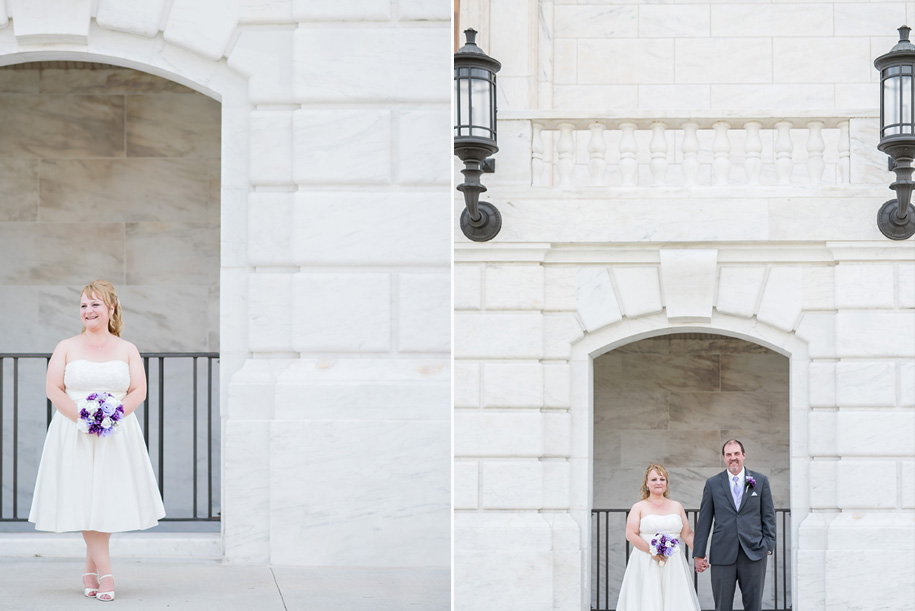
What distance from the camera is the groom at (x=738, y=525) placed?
8.84m

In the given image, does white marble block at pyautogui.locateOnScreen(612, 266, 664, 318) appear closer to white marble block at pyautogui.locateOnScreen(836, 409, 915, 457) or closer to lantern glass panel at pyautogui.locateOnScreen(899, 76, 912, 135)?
white marble block at pyautogui.locateOnScreen(836, 409, 915, 457)

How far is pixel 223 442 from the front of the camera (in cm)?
799

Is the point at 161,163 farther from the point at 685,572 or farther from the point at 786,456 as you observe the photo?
the point at 786,456

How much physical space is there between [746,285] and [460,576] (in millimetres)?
3679

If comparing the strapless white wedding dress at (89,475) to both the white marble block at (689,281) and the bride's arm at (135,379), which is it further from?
the white marble block at (689,281)

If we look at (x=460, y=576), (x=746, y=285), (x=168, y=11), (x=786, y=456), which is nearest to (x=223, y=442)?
(x=460, y=576)

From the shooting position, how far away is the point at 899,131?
29.3ft

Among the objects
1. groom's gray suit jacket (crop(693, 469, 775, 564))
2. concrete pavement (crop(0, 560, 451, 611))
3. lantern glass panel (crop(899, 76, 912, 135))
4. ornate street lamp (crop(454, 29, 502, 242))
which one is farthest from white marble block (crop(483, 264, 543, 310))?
lantern glass panel (crop(899, 76, 912, 135))

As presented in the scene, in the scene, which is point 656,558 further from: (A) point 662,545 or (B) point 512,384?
(B) point 512,384

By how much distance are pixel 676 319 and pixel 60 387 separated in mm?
5398

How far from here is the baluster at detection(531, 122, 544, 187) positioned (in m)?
9.58

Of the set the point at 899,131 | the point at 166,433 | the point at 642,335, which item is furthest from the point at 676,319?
the point at 166,433

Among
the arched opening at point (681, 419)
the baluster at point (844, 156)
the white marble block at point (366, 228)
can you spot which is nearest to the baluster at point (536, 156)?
the white marble block at point (366, 228)

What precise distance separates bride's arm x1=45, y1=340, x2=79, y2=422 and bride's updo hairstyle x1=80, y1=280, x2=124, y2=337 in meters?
0.23
